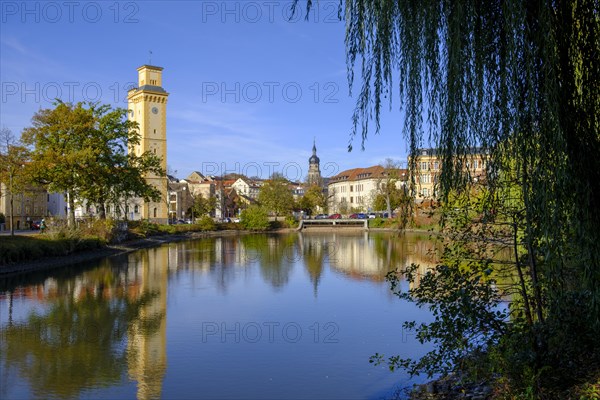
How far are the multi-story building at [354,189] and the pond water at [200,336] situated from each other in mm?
75811

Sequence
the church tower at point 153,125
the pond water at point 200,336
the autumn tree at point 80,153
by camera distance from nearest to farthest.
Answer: the pond water at point 200,336 < the autumn tree at point 80,153 < the church tower at point 153,125

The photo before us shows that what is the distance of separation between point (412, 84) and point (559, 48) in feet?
4.14

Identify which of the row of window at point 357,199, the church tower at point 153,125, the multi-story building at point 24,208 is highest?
the church tower at point 153,125

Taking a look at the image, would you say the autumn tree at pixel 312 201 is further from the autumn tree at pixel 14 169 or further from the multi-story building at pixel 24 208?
the autumn tree at pixel 14 169

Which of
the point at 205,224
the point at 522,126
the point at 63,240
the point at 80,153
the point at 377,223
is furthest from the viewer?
the point at 377,223

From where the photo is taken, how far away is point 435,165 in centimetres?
529

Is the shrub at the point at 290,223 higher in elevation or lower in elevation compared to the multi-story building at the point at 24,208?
lower

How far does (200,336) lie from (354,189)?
98.4 m

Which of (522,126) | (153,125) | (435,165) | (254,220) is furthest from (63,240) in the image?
(254,220)

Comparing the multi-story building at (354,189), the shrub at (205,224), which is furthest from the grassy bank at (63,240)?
the multi-story building at (354,189)

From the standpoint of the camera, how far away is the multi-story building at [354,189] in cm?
9900

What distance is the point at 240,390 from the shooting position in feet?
27.2

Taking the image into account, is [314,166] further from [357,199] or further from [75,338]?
[75,338]

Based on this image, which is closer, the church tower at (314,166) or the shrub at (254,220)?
the shrub at (254,220)
